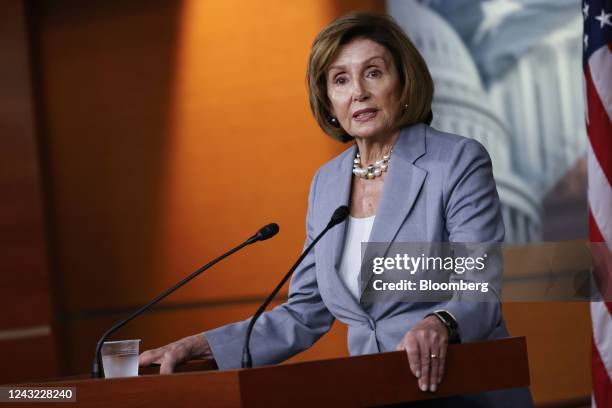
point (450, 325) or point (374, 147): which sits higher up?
point (374, 147)

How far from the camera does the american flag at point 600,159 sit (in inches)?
122

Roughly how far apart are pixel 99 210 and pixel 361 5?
2.14 m

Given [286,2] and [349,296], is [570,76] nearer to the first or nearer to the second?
[286,2]

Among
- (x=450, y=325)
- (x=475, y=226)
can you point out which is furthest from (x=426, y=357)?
(x=475, y=226)

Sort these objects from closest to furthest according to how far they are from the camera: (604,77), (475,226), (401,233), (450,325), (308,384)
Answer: (308,384) < (450,325) < (475,226) < (401,233) < (604,77)

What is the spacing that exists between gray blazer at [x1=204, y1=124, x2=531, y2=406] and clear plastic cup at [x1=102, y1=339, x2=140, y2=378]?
0.78 feet

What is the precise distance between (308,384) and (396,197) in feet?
2.49

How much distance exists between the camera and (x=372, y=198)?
2.29 m

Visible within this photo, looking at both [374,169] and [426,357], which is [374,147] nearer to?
[374,169]

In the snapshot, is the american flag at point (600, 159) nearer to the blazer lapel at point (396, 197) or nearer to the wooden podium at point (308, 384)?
the blazer lapel at point (396, 197)

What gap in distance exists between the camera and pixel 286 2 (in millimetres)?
5086

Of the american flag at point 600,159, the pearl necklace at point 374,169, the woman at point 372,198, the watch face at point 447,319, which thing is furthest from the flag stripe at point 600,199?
the watch face at point 447,319

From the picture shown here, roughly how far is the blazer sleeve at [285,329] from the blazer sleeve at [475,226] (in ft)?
1.50

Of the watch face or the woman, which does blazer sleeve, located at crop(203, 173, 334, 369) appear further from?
the watch face
